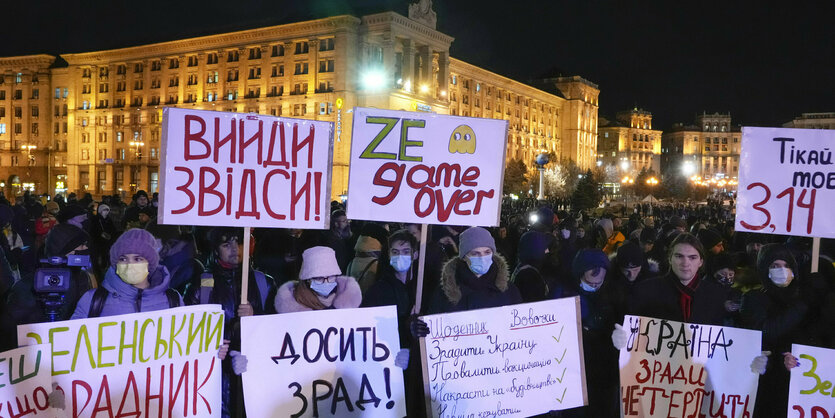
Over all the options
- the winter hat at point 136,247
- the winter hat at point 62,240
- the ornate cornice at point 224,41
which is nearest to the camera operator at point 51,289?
the winter hat at point 62,240

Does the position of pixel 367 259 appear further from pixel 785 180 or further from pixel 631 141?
pixel 631 141

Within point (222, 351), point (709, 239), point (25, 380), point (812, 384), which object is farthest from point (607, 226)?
point (25, 380)

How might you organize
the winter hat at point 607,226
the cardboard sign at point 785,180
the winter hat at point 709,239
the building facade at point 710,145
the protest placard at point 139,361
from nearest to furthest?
the protest placard at point 139,361, the cardboard sign at point 785,180, the winter hat at point 709,239, the winter hat at point 607,226, the building facade at point 710,145

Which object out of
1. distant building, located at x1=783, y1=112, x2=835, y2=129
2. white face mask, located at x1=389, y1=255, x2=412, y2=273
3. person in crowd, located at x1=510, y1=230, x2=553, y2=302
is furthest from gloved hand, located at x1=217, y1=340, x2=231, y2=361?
distant building, located at x1=783, y1=112, x2=835, y2=129

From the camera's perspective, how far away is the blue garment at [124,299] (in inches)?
154

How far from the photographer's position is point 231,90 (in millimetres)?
69438

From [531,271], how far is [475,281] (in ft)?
4.00

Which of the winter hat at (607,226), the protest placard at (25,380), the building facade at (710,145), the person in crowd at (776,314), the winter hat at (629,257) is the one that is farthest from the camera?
the building facade at (710,145)

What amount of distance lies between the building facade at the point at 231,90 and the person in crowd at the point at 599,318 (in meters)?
53.0

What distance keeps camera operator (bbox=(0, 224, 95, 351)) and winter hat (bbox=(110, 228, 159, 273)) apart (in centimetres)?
29

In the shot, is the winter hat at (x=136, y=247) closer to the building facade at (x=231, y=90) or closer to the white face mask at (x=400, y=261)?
the white face mask at (x=400, y=261)

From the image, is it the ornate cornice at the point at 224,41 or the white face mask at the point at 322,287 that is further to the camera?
the ornate cornice at the point at 224,41

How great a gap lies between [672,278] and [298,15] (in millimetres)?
66220

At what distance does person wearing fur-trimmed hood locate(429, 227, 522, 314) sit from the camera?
4.56m
